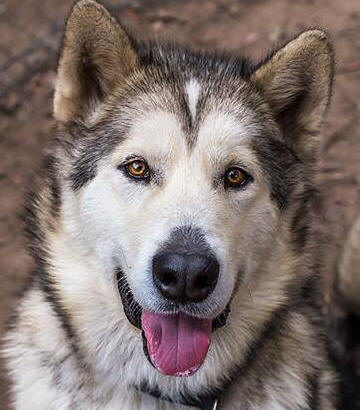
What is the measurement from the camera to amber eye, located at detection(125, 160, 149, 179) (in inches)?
154

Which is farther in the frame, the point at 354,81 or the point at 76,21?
the point at 354,81

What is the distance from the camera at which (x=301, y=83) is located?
4.16 m

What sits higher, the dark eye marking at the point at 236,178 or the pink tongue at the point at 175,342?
the dark eye marking at the point at 236,178

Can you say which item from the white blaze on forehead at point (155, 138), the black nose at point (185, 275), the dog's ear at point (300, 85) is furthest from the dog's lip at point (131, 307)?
the dog's ear at point (300, 85)

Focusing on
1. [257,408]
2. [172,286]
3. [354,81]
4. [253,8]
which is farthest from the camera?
[253,8]

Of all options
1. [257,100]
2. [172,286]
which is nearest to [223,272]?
[172,286]

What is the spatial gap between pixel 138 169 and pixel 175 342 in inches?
32.9

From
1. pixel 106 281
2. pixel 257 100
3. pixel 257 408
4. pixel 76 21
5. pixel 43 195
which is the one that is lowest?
pixel 257 408

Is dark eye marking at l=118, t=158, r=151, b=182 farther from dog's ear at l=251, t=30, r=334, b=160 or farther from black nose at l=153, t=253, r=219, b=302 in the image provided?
dog's ear at l=251, t=30, r=334, b=160

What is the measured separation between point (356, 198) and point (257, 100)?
3.07 metres

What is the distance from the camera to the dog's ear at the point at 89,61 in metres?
3.92

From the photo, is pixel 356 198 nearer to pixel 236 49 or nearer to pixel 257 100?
pixel 236 49

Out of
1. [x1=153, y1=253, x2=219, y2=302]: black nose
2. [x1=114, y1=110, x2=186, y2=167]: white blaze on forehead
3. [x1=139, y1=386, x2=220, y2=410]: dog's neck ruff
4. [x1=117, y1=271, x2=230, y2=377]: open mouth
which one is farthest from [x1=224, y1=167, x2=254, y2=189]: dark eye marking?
[x1=139, y1=386, x2=220, y2=410]: dog's neck ruff

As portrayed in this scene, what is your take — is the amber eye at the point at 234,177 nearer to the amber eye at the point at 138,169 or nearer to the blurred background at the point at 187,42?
the amber eye at the point at 138,169
